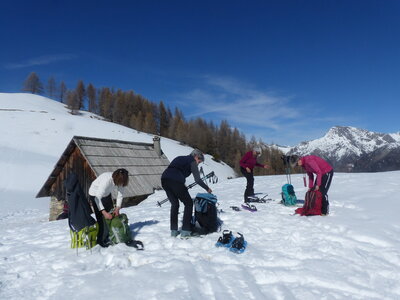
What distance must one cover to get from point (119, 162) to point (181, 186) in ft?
40.1

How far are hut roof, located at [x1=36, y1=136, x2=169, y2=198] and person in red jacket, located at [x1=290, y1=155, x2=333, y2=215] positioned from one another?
10.5 meters

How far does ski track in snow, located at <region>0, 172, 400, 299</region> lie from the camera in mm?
4074

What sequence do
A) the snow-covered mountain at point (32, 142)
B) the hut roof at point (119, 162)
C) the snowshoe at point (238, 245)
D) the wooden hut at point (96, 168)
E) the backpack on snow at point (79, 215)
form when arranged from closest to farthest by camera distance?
1. the snowshoe at point (238, 245)
2. the backpack on snow at point (79, 215)
3. the wooden hut at point (96, 168)
4. the hut roof at point (119, 162)
5. the snow-covered mountain at point (32, 142)

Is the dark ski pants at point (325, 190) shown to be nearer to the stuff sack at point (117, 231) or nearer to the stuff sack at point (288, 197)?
the stuff sack at point (288, 197)

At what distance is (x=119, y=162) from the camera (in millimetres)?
17641

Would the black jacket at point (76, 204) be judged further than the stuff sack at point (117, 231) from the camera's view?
No

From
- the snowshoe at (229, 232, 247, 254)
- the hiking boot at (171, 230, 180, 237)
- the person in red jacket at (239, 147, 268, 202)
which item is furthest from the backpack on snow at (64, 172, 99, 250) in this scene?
the person in red jacket at (239, 147, 268, 202)

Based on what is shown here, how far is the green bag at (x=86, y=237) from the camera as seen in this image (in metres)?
5.69

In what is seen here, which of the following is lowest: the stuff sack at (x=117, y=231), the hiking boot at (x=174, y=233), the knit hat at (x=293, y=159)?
the hiking boot at (x=174, y=233)

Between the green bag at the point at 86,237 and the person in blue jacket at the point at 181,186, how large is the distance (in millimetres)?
1675

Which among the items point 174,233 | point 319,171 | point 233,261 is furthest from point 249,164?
point 233,261

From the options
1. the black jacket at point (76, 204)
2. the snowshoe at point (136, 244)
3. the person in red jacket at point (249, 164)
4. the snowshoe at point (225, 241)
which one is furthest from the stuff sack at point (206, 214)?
the person in red jacket at point (249, 164)

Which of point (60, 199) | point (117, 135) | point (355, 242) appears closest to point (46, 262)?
point (355, 242)

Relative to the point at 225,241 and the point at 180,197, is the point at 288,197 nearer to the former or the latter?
the point at 225,241
